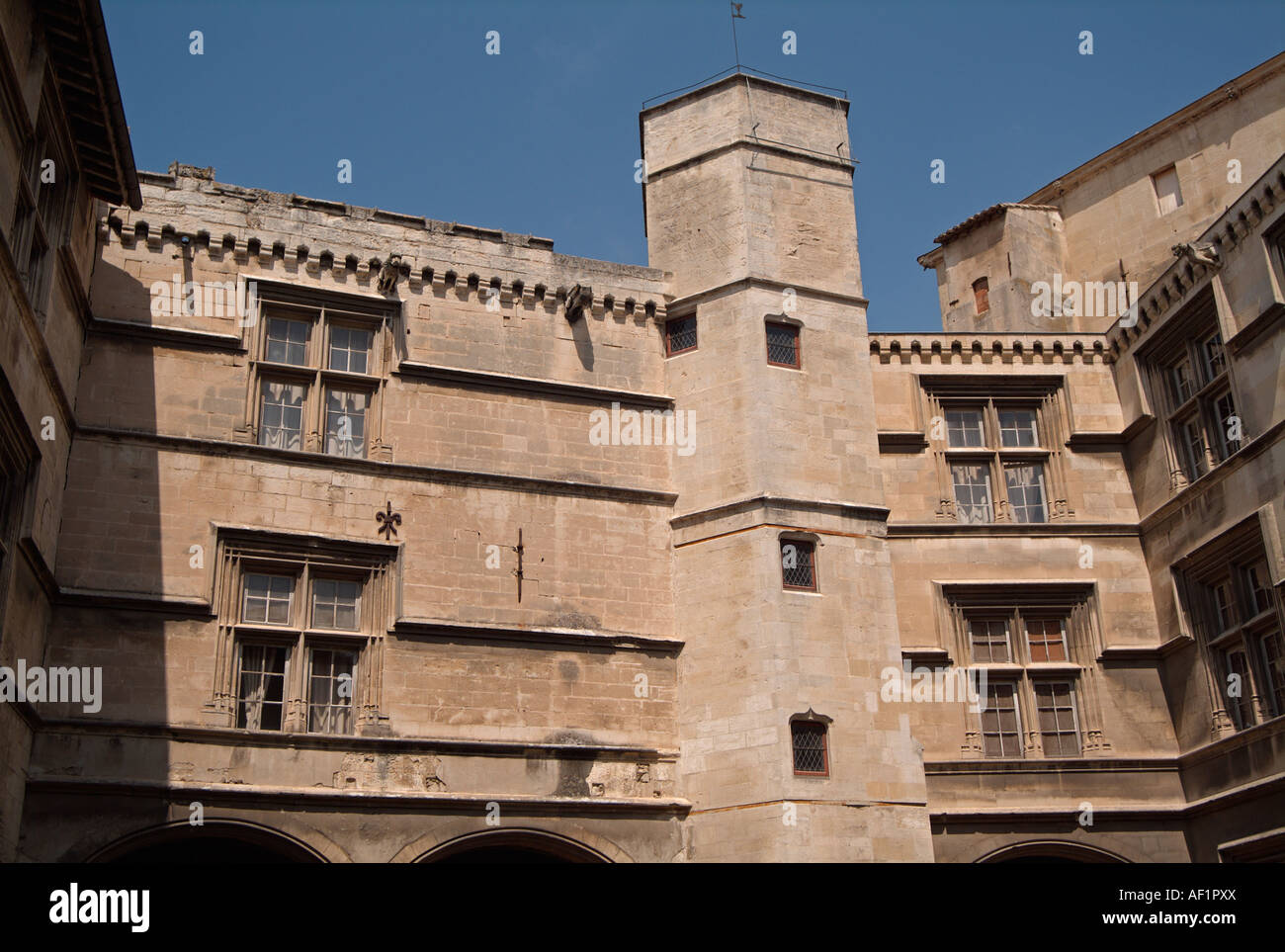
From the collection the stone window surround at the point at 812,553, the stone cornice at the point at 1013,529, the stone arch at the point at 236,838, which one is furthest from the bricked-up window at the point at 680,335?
the stone arch at the point at 236,838

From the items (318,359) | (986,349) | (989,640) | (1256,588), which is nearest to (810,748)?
(989,640)

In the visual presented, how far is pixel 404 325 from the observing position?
57.4ft

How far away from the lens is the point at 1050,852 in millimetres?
17672

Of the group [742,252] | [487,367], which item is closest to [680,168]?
[742,252]

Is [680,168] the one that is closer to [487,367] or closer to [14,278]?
[487,367]

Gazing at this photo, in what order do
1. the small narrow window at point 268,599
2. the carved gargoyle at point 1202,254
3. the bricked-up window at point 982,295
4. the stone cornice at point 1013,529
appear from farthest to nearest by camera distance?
1. the bricked-up window at point 982,295
2. the stone cornice at point 1013,529
3. the carved gargoyle at point 1202,254
4. the small narrow window at point 268,599

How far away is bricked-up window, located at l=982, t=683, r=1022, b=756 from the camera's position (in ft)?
60.0

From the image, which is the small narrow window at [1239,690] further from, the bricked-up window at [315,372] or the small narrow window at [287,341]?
the small narrow window at [287,341]

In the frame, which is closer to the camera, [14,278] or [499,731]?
[14,278]

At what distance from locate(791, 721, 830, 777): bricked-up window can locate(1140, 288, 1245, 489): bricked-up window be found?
6527mm

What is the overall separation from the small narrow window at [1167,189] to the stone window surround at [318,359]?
634 inches

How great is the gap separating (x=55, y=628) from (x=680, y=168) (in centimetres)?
1043

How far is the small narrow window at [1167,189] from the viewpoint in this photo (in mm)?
26062

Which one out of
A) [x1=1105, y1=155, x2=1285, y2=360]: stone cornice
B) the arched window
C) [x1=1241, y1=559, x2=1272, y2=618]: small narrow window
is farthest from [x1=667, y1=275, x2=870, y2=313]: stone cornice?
[x1=1241, y1=559, x2=1272, y2=618]: small narrow window
